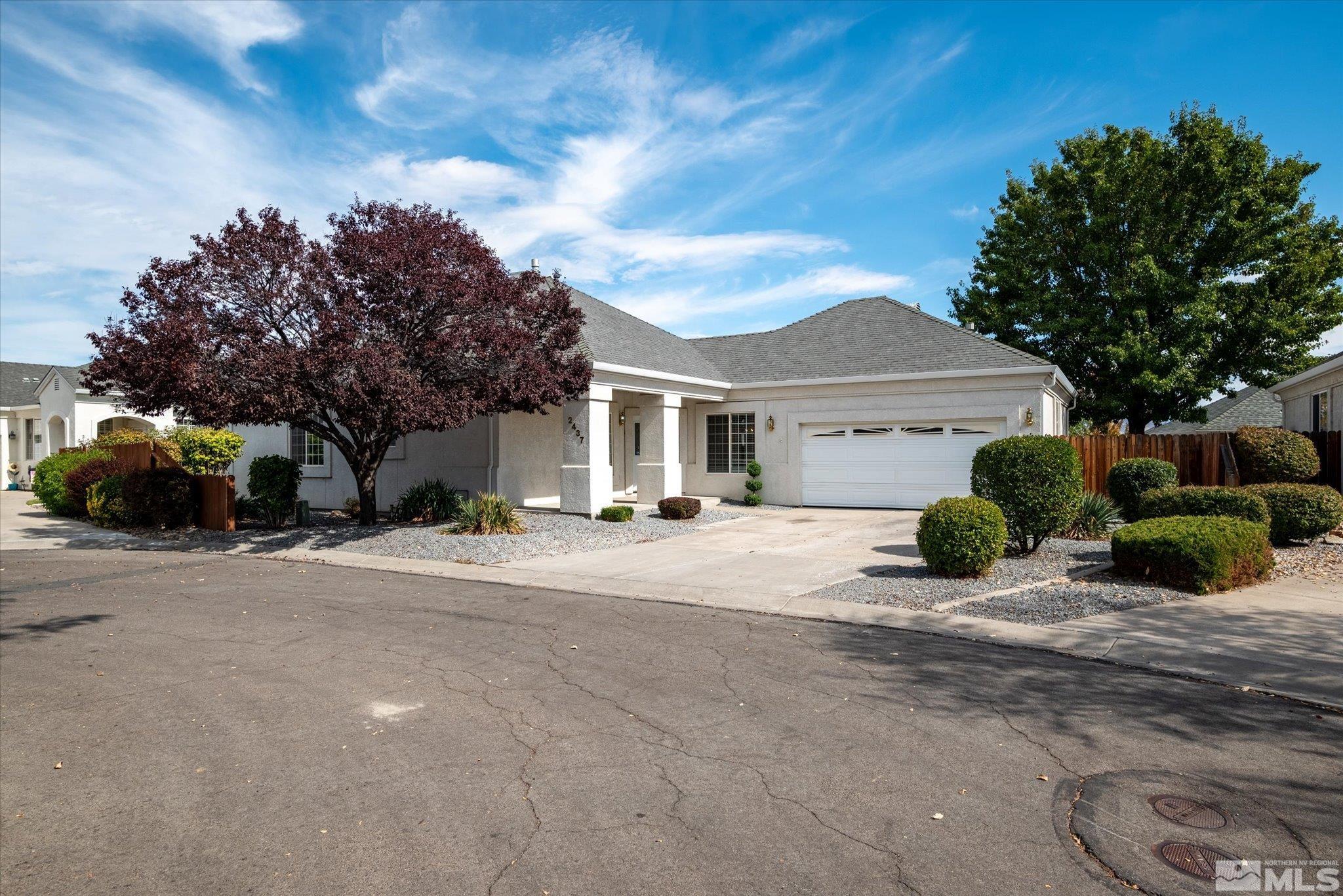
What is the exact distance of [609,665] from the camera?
662cm

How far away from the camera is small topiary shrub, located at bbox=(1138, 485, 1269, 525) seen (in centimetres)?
1151

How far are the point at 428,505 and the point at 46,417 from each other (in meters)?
24.4

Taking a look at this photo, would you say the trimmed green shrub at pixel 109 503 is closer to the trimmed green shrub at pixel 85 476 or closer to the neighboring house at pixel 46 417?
the trimmed green shrub at pixel 85 476

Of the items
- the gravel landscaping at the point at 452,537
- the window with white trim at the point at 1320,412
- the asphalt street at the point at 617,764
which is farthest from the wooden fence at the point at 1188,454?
the asphalt street at the point at 617,764

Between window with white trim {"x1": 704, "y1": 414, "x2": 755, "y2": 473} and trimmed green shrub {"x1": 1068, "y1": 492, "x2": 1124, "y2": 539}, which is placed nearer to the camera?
trimmed green shrub {"x1": 1068, "y1": 492, "x2": 1124, "y2": 539}

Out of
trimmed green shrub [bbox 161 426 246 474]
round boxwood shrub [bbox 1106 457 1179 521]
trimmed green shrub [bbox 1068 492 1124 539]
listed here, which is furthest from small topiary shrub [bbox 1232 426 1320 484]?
trimmed green shrub [bbox 161 426 246 474]

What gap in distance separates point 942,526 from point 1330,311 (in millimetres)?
25207

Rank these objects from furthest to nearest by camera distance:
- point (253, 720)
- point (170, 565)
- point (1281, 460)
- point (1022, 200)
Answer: point (1022, 200), point (1281, 460), point (170, 565), point (253, 720)

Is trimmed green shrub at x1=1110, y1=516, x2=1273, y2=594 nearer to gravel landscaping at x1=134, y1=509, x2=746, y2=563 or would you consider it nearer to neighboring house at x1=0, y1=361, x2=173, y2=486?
gravel landscaping at x1=134, y1=509, x2=746, y2=563

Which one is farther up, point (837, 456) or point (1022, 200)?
point (1022, 200)

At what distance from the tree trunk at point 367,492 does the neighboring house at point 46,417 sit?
16390mm

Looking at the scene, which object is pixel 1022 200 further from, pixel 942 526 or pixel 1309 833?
pixel 1309 833

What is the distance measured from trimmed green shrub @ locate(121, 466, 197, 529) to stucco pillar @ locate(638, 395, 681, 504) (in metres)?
10.4

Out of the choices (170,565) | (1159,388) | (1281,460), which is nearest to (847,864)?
(170,565)
